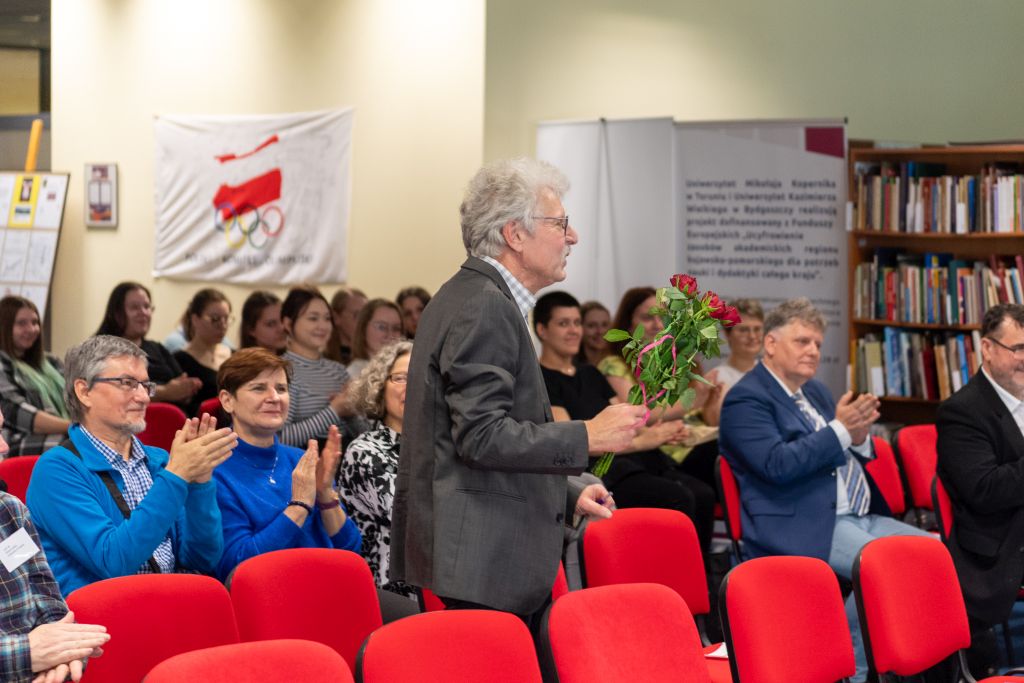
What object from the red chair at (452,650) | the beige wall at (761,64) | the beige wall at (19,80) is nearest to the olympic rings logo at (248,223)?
the beige wall at (761,64)

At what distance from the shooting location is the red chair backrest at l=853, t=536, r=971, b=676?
3195mm

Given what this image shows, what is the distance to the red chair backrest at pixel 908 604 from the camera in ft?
10.5

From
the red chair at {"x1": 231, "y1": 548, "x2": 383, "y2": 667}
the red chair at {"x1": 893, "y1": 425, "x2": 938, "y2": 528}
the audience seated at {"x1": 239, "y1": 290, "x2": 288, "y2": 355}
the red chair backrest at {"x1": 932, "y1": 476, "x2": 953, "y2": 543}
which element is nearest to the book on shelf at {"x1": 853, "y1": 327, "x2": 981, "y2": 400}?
the red chair at {"x1": 893, "y1": 425, "x2": 938, "y2": 528}

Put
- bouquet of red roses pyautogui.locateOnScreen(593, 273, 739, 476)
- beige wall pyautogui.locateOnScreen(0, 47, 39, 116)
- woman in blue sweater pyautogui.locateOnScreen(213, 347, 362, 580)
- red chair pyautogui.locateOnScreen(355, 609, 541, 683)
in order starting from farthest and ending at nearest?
beige wall pyautogui.locateOnScreen(0, 47, 39, 116) → woman in blue sweater pyautogui.locateOnScreen(213, 347, 362, 580) → bouquet of red roses pyautogui.locateOnScreen(593, 273, 739, 476) → red chair pyautogui.locateOnScreen(355, 609, 541, 683)

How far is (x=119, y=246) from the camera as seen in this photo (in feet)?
28.9

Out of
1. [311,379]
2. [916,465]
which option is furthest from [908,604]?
[311,379]

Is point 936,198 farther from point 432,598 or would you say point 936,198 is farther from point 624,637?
point 624,637

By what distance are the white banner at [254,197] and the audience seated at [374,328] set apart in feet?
6.29

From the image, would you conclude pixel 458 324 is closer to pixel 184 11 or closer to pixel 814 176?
pixel 814 176

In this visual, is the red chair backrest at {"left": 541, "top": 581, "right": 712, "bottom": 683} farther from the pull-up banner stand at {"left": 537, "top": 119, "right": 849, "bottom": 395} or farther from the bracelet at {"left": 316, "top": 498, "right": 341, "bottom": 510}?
the pull-up banner stand at {"left": 537, "top": 119, "right": 849, "bottom": 395}

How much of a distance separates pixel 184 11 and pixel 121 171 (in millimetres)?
1228

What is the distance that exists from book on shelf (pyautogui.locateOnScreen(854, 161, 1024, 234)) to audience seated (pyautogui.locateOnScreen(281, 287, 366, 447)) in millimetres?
3265

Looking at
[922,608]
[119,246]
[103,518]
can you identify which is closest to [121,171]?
[119,246]

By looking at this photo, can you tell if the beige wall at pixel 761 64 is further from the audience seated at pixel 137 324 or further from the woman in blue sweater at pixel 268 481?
the woman in blue sweater at pixel 268 481
